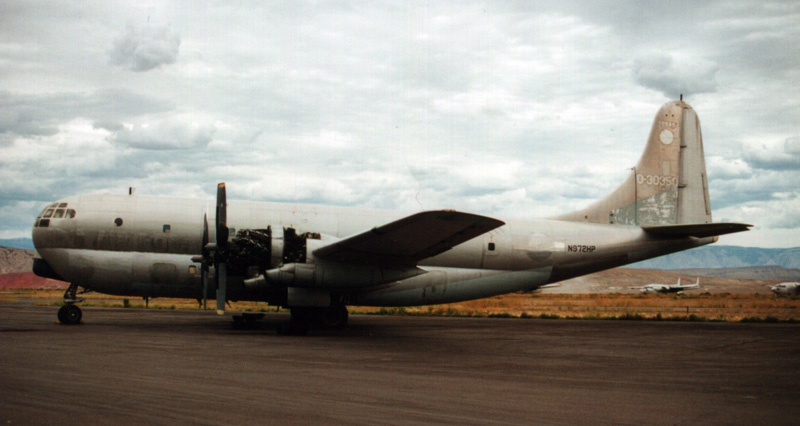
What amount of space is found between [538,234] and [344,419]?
16.4 m

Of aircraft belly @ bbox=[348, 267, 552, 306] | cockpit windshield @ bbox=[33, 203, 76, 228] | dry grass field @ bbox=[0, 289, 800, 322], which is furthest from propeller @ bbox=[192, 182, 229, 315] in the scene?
dry grass field @ bbox=[0, 289, 800, 322]

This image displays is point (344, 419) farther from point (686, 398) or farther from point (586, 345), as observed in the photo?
point (586, 345)

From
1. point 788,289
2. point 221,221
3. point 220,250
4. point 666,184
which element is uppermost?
point 666,184

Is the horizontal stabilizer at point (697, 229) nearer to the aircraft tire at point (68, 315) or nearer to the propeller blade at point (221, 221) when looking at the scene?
the propeller blade at point (221, 221)

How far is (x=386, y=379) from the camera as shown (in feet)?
32.8

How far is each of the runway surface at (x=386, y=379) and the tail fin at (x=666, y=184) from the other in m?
6.93

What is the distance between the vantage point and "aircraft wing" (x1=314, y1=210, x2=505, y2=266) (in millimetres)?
15602

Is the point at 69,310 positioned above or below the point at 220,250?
below

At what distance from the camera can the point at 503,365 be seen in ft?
39.7

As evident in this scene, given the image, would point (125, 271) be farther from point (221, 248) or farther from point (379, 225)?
point (379, 225)

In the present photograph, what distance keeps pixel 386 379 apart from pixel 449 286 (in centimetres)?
1136

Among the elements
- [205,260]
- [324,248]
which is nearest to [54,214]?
[205,260]

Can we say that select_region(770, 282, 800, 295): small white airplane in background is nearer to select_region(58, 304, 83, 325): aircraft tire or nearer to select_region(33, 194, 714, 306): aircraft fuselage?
select_region(33, 194, 714, 306): aircraft fuselage

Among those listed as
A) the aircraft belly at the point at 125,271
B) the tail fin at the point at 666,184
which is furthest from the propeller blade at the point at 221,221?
the tail fin at the point at 666,184
